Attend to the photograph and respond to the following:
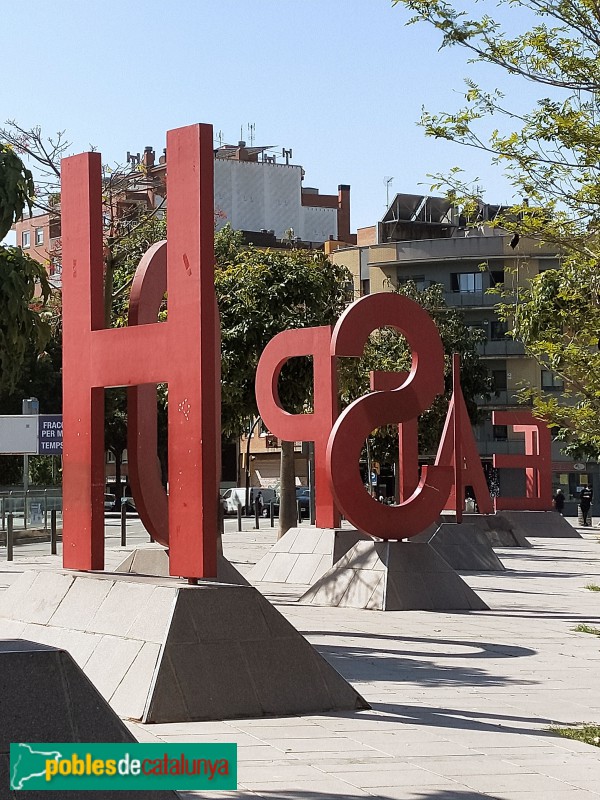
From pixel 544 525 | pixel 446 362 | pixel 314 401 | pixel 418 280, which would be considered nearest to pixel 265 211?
pixel 418 280

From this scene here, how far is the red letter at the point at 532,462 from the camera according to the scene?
111ft

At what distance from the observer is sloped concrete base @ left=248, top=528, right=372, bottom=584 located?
1969cm

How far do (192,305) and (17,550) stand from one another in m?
20.7

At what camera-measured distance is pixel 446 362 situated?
53.3 meters

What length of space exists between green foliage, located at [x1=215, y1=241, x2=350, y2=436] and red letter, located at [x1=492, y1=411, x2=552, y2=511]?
687cm

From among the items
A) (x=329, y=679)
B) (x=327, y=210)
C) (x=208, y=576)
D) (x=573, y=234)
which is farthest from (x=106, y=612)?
(x=327, y=210)

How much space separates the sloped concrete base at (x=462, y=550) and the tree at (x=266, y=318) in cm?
416

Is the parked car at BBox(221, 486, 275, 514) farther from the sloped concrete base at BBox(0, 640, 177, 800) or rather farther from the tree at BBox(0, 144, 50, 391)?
the sloped concrete base at BBox(0, 640, 177, 800)

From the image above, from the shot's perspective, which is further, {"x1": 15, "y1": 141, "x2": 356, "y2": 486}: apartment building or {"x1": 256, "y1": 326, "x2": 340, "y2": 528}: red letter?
{"x1": 15, "y1": 141, "x2": 356, "y2": 486}: apartment building

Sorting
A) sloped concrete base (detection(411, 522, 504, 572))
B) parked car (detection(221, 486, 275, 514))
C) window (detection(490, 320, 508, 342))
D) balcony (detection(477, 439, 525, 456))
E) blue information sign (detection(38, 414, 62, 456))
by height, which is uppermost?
window (detection(490, 320, 508, 342))

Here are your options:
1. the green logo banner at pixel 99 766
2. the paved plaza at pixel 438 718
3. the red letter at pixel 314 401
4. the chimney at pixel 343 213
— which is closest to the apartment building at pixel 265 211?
the chimney at pixel 343 213

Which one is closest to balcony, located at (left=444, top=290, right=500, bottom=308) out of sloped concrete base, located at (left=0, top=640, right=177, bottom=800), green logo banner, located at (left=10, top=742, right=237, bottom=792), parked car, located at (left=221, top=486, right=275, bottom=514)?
parked car, located at (left=221, top=486, right=275, bottom=514)

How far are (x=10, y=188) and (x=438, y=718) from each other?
10.6 m

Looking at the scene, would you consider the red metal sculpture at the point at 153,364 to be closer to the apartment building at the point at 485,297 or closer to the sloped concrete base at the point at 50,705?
the sloped concrete base at the point at 50,705
